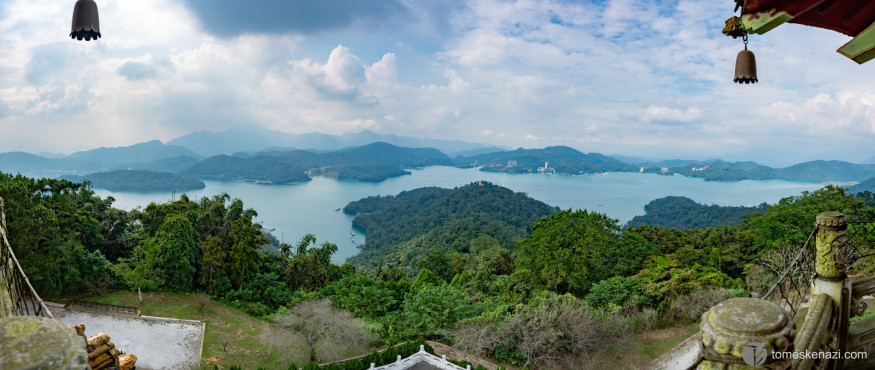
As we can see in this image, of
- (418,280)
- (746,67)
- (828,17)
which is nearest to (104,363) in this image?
(828,17)

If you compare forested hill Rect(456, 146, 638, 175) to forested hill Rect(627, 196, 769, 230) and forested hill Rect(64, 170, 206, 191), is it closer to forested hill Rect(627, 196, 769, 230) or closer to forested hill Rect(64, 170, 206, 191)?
forested hill Rect(627, 196, 769, 230)

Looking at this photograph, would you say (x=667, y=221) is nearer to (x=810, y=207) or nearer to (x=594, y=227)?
(x=810, y=207)

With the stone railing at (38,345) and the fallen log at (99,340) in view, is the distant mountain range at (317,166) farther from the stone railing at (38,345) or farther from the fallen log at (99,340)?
the stone railing at (38,345)

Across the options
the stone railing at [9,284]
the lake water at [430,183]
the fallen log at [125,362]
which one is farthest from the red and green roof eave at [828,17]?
the lake water at [430,183]

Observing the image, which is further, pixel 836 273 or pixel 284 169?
pixel 284 169

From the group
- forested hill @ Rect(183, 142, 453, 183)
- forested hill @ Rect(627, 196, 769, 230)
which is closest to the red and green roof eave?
forested hill @ Rect(627, 196, 769, 230)

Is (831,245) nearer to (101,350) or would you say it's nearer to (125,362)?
(101,350)
